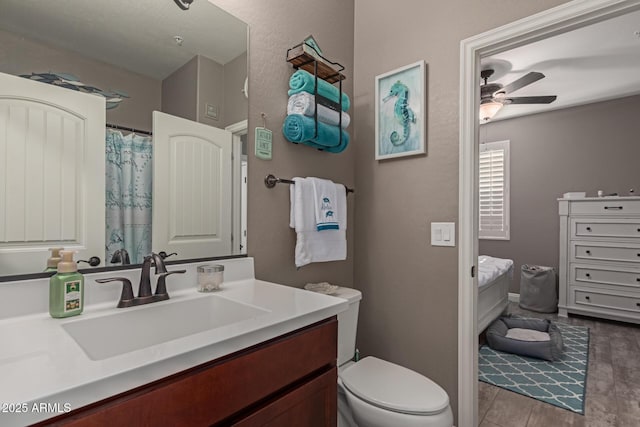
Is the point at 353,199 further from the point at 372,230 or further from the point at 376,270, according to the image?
the point at 376,270

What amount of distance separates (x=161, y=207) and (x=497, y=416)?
2123 millimetres

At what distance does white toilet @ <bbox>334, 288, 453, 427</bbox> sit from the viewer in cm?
116

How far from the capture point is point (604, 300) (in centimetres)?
338

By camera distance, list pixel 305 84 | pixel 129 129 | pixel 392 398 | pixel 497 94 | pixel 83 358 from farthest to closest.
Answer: pixel 497 94 → pixel 305 84 → pixel 392 398 → pixel 129 129 → pixel 83 358

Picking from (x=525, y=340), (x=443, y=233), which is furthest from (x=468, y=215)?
(x=525, y=340)

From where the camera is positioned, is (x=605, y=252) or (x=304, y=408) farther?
(x=605, y=252)

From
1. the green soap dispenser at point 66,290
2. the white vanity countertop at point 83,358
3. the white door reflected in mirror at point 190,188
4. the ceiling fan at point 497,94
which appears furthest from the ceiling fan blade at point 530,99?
the green soap dispenser at point 66,290

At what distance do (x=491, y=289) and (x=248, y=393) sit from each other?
2.67 metres

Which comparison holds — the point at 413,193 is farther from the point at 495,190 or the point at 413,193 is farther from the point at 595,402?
the point at 495,190

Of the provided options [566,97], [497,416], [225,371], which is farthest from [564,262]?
[225,371]

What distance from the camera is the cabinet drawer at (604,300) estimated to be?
3232mm

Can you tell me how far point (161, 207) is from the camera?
3.80ft

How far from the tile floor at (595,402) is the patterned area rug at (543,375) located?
0.05m

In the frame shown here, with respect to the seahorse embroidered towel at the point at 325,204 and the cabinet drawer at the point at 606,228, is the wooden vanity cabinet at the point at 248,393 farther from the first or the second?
the cabinet drawer at the point at 606,228
